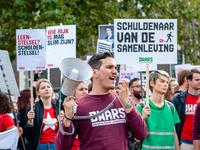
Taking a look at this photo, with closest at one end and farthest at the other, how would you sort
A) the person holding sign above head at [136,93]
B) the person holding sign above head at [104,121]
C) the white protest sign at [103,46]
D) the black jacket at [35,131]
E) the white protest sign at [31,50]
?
the person holding sign above head at [104,121] < the black jacket at [35,131] < the person holding sign above head at [136,93] < the white protest sign at [31,50] < the white protest sign at [103,46]

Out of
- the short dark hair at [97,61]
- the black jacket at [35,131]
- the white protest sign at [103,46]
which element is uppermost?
the white protest sign at [103,46]

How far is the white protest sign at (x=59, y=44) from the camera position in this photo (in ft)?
22.9

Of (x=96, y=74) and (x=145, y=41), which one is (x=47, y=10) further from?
(x=96, y=74)

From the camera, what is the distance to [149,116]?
4.32 metres

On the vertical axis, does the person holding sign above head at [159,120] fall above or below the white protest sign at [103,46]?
below

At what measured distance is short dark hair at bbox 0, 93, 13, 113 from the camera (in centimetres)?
495

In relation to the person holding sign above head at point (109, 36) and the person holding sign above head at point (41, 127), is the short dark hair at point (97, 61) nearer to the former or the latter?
the person holding sign above head at point (41, 127)

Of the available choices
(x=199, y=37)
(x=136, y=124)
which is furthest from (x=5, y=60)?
(x=199, y=37)

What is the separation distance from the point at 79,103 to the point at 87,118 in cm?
18

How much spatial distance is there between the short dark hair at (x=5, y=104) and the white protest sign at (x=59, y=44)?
6.41 feet

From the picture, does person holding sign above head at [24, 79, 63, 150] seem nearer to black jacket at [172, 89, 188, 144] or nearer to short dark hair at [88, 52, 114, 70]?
black jacket at [172, 89, 188, 144]

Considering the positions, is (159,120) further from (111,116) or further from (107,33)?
(107,33)

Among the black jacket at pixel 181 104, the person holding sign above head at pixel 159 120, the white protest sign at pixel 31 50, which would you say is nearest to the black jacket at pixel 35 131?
the white protest sign at pixel 31 50

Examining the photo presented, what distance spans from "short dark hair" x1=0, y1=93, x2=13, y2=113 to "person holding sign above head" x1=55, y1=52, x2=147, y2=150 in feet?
7.50
